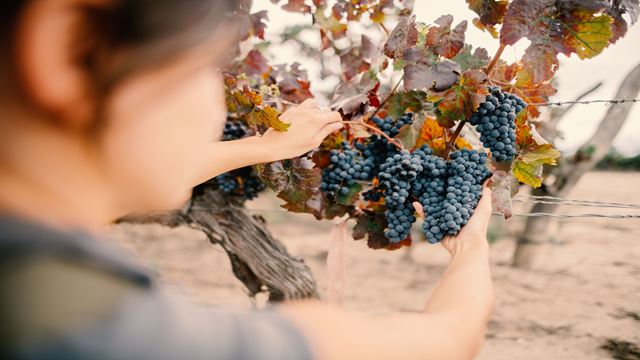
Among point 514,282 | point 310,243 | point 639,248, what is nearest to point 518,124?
point 514,282

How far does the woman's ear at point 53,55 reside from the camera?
50 cm

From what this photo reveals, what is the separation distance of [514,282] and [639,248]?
1.88 meters

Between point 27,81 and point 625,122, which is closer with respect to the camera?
point 27,81

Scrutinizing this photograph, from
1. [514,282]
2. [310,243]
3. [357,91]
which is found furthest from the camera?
[310,243]

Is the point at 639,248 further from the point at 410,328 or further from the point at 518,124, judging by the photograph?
the point at 410,328

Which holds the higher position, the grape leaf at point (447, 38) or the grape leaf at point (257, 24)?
the grape leaf at point (257, 24)

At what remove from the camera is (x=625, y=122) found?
3924 mm

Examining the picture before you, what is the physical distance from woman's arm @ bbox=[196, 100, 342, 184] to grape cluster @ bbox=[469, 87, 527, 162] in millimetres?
474

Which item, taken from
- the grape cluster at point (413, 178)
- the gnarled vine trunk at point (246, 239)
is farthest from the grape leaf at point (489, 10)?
the gnarled vine trunk at point (246, 239)

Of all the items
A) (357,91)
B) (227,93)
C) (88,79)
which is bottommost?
(88,79)

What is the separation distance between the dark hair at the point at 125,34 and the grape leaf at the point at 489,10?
1238mm

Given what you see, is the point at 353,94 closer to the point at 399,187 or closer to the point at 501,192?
the point at 399,187

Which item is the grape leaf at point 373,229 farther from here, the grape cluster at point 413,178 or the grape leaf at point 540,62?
the grape leaf at point 540,62

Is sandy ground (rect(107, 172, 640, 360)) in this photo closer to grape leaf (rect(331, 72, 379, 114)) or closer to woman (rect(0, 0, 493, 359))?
grape leaf (rect(331, 72, 379, 114))
